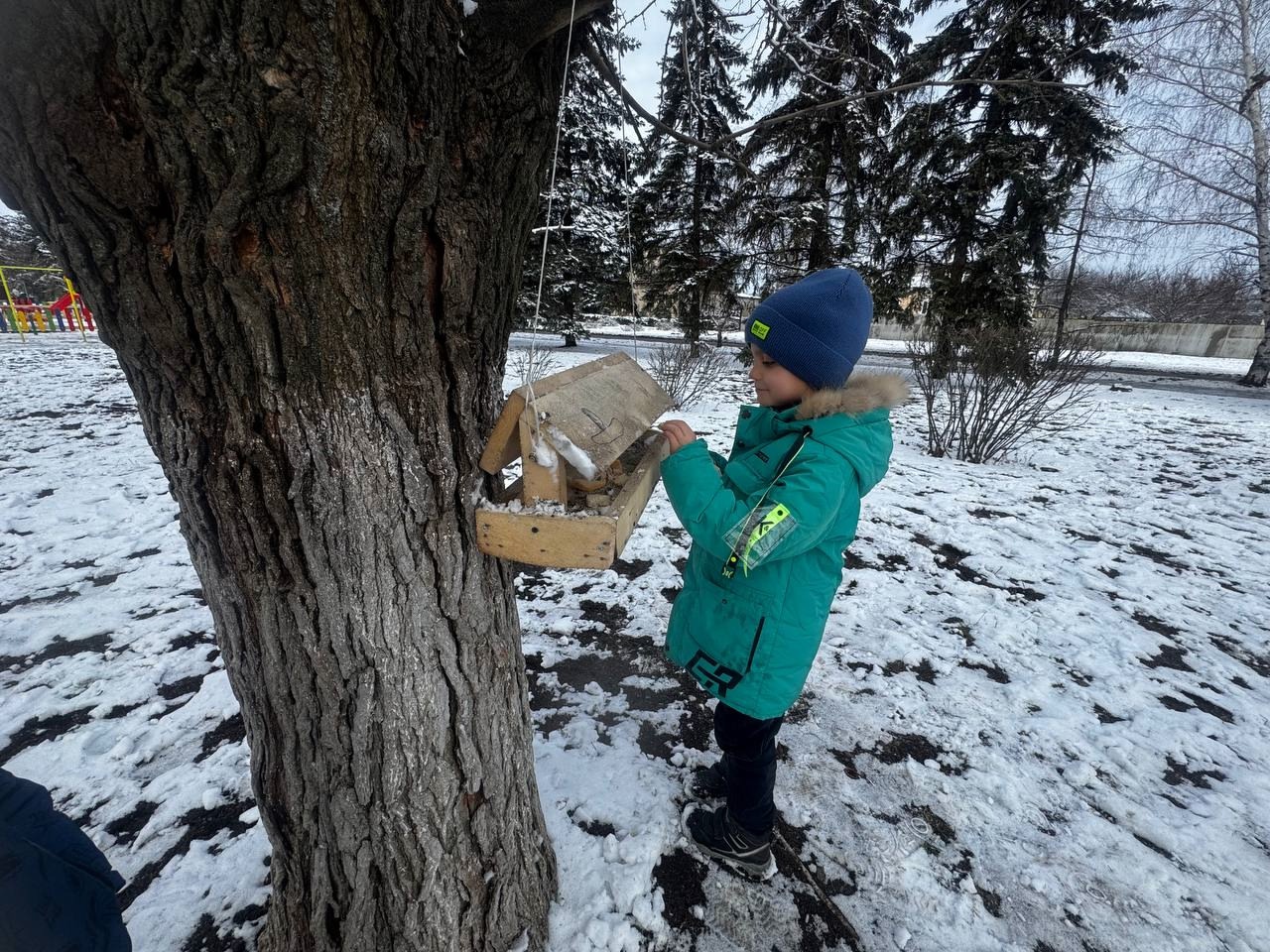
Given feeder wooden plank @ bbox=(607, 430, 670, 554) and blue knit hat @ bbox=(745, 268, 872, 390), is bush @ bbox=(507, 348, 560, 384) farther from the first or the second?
blue knit hat @ bbox=(745, 268, 872, 390)

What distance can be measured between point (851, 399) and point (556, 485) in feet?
2.69

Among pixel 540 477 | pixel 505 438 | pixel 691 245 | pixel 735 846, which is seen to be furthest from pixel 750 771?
pixel 691 245

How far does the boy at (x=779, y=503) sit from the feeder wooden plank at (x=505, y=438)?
37 centimetres

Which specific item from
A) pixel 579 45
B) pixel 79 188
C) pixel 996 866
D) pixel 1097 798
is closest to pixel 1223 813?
pixel 1097 798

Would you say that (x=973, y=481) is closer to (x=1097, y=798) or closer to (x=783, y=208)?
(x=1097, y=798)

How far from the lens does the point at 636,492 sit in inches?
50.6


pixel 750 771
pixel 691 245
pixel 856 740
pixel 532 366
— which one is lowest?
pixel 856 740

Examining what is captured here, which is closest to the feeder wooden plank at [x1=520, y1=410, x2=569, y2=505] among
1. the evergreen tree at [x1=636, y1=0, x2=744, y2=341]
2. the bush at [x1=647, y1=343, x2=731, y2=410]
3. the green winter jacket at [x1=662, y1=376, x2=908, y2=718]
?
the green winter jacket at [x1=662, y1=376, x2=908, y2=718]

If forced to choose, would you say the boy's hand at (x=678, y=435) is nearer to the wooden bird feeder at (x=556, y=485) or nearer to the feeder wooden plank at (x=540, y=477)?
the wooden bird feeder at (x=556, y=485)

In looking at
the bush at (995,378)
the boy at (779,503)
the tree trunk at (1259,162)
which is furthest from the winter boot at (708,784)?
the tree trunk at (1259,162)

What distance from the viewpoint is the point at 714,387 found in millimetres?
10188

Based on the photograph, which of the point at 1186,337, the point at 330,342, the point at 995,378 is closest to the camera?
the point at 330,342

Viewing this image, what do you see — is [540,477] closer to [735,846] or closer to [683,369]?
[735,846]

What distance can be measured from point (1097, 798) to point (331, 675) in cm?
264
